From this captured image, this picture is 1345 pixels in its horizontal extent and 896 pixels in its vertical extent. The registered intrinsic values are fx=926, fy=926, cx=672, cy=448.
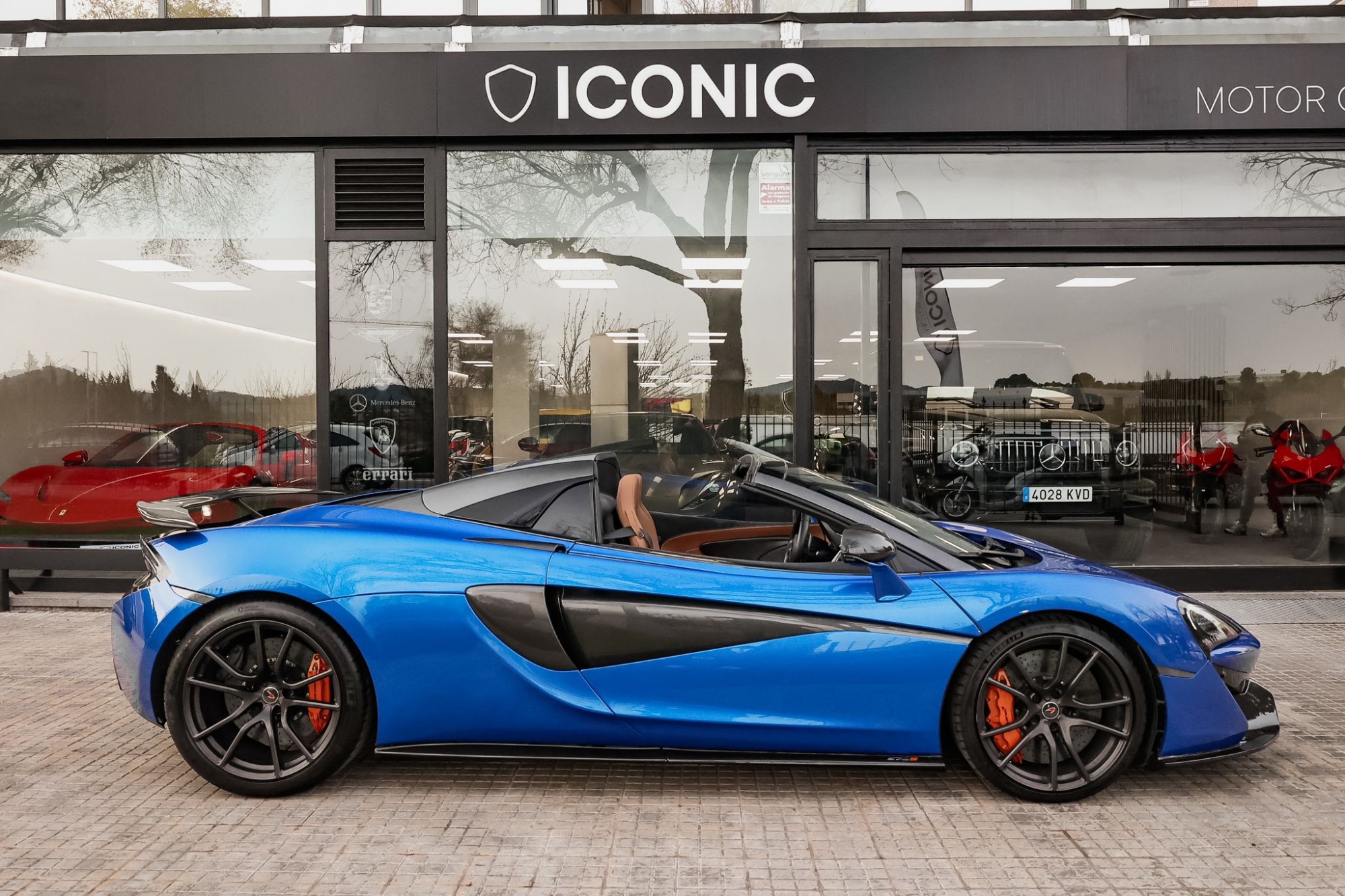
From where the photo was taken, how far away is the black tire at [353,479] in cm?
729

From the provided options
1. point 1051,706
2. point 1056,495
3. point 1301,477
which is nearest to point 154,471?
point 1051,706

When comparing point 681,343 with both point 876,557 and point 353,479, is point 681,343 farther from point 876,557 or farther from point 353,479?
point 876,557

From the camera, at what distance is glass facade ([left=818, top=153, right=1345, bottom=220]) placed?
7.19 meters

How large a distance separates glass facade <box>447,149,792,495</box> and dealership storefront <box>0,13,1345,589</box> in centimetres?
2

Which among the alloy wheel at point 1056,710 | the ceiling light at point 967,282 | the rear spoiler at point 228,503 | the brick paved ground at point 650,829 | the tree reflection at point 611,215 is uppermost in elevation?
the tree reflection at point 611,215

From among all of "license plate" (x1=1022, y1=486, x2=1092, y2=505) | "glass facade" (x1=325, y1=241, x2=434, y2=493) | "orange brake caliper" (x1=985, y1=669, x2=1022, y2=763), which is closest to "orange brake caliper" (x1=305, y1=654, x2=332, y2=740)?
"orange brake caliper" (x1=985, y1=669, x2=1022, y2=763)

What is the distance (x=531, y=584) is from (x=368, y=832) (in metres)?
0.98

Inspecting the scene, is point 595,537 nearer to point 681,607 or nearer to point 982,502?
point 681,607

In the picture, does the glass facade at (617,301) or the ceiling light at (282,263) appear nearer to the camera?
the glass facade at (617,301)

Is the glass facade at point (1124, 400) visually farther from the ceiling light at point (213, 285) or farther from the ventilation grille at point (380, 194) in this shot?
the ceiling light at point (213, 285)

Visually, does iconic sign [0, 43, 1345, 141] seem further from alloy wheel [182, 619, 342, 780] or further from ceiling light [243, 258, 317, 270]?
alloy wheel [182, 619, 342, 780]

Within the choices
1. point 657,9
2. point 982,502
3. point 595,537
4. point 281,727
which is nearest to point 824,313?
point 982,502

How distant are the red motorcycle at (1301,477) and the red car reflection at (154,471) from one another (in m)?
7.74

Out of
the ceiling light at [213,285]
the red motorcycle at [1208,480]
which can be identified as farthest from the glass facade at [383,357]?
the red motorcycle at [1208,480]
